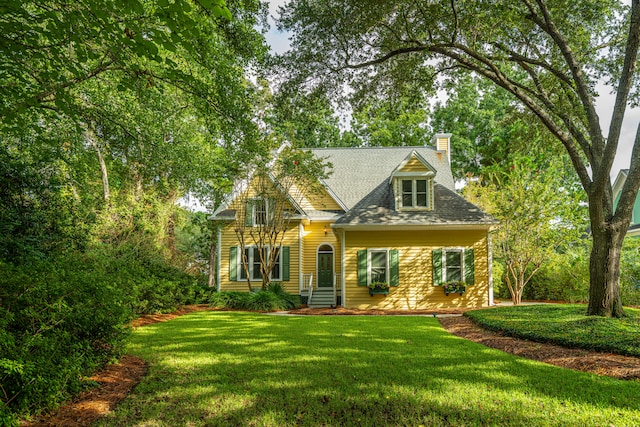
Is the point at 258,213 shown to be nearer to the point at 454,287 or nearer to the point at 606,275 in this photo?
the point at 454,287

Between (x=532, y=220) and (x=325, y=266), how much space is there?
28.7 ft

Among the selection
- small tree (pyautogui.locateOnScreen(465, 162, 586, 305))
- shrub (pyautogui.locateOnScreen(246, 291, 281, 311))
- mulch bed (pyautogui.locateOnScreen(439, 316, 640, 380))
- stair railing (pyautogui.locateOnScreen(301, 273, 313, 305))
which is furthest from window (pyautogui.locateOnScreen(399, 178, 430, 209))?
mulch bed (pyautogui.locateOnScreen(439, 316, 640, 380))

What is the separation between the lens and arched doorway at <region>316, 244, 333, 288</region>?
17000mm

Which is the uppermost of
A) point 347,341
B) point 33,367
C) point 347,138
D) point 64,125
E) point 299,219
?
point 347,138

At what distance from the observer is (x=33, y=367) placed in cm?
306

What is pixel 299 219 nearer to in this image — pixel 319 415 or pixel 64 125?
pixel 64 125

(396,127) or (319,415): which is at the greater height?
(396,127)

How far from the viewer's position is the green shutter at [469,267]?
13844mm

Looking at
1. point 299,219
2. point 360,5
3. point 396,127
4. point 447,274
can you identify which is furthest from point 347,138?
point 360,5

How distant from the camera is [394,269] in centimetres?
1418

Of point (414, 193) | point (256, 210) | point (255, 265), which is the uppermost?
point (414, 193)

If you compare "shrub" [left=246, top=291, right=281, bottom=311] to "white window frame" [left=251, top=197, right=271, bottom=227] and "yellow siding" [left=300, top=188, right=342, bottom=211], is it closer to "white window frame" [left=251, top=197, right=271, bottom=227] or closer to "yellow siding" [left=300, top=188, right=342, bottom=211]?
"white window frame" [left=251, top=197, right=271, bottom=227]

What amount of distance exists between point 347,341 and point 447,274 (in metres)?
8.37

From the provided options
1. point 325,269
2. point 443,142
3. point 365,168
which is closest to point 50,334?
A: point 325,269
